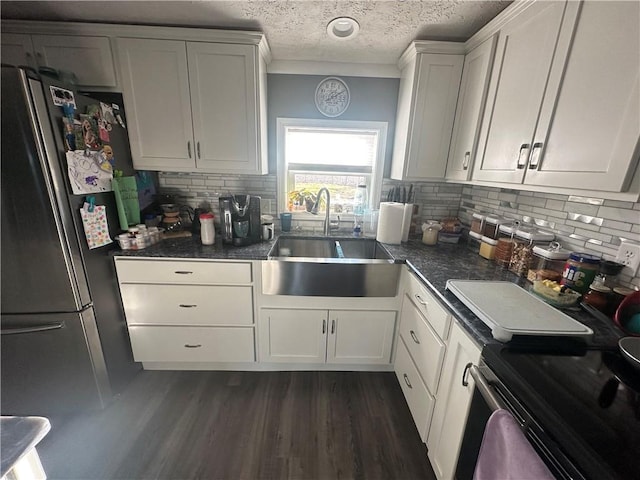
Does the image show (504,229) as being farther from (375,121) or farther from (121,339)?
(121,339)

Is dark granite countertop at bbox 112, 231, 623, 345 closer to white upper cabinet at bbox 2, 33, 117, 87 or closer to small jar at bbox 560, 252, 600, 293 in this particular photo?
small jar at bbox 560, 252, 600, 293

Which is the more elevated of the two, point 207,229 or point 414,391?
point 207,229

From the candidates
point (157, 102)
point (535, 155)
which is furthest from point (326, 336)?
point (157, 102)

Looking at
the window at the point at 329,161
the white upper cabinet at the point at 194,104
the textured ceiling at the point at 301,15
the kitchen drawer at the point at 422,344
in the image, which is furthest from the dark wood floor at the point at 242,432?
the textured ceiling at the point at 301,15

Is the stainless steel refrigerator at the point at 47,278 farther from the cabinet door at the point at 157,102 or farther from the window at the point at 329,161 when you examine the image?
the window at the point at 329,161

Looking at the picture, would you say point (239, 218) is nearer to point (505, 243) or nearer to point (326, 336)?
point (326, 336)

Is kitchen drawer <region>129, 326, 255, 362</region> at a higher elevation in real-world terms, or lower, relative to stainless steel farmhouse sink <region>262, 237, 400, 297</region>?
lower

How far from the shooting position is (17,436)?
500mm

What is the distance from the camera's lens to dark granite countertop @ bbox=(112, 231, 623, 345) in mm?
957

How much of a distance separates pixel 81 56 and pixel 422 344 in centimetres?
264

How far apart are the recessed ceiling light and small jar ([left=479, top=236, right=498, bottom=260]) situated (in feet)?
5.00

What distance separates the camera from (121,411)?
1538mm

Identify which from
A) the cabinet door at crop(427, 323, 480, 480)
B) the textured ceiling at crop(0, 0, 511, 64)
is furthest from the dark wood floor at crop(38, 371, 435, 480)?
the textured ceiling at crop(0, 0, 511, 64)

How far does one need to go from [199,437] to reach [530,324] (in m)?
1.71
